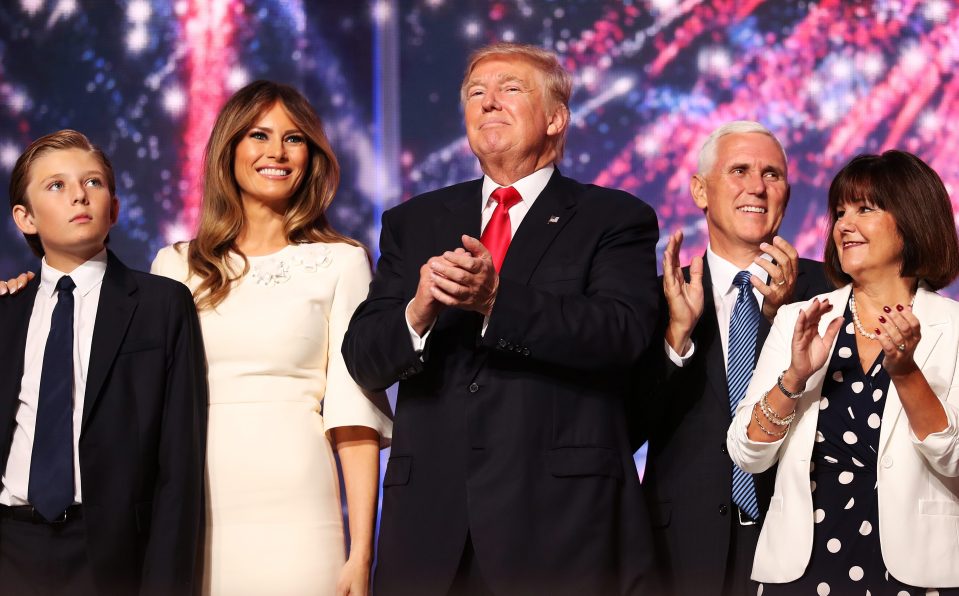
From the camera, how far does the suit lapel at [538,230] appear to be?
7.79 feet

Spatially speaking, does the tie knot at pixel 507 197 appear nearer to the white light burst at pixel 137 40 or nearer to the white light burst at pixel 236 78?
the white light burst at pixel 236 78

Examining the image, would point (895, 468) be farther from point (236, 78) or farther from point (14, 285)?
point (236, 78)

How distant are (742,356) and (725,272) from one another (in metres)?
0.26

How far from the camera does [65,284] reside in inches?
102

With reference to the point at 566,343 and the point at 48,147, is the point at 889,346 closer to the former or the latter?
the point at 566,343

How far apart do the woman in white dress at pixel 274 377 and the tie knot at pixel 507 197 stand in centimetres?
45

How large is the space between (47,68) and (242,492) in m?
2.66

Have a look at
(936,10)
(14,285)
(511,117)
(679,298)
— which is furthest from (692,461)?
(936,10)

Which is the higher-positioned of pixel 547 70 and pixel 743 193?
pixel 547 70

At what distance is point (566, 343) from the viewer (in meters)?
2.21

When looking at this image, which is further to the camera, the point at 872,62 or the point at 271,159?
the point at 872,62

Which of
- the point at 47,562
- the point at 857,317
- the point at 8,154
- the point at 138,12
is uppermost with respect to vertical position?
the point at 138,12

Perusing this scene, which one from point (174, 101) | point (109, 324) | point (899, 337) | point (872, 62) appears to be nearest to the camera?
point (899, 337)

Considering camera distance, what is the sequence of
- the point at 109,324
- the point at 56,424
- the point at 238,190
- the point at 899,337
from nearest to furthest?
1. the point at 899,337
2. the point at 56,424
3. the point at 109,324
4. the point at 238,190
